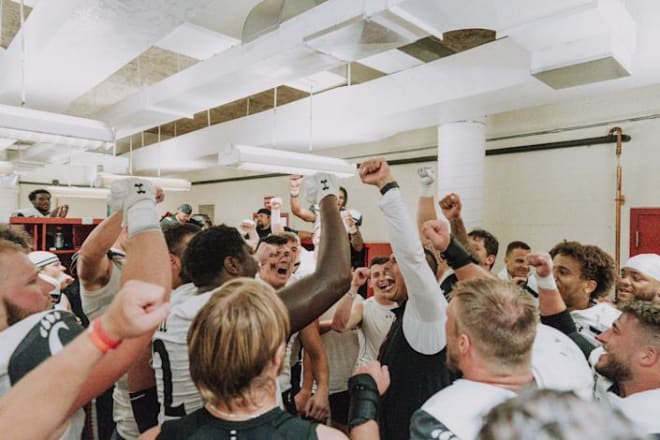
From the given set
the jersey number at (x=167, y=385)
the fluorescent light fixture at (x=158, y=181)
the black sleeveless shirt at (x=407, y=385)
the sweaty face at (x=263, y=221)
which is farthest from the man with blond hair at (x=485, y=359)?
the fluorescent light fixture at (x=158, y=181)

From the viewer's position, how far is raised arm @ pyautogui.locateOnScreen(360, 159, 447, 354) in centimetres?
152

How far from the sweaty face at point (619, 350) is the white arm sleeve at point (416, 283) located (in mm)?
538

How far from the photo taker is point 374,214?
7.12 metres

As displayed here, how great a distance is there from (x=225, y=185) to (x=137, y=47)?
22.2 feet

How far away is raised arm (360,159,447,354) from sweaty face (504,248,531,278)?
224cm

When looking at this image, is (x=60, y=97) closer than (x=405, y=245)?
No

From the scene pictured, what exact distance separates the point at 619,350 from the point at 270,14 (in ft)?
10.1

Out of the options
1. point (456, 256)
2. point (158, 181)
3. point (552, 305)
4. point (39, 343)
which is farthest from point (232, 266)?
point (158, 181)

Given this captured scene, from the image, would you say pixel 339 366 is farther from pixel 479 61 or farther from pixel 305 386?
pixel 479 61

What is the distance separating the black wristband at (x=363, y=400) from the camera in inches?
47.7

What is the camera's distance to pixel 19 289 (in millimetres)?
1087

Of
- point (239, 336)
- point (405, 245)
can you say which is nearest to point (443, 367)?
point (405, 245)

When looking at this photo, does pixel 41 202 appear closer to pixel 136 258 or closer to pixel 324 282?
pixel 136 258

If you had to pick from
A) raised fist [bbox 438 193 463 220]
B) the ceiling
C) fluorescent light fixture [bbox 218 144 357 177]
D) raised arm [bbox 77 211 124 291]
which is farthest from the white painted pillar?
raised arm [bbox 77 211 124 291]
